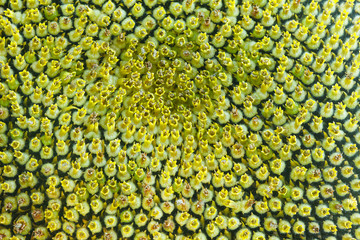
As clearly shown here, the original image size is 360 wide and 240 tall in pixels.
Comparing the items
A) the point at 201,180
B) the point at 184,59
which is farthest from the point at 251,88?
the point at 201,180

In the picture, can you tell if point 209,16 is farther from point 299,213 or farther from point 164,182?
point 299,213

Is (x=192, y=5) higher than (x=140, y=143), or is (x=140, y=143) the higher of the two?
(x=192, y=5)

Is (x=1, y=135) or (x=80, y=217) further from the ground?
(x=1, y=135)

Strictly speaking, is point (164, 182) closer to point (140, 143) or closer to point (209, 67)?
point (140, 143)

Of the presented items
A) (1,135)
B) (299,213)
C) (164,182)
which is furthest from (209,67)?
(1,135)

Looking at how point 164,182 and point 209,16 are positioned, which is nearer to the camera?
point 164,182

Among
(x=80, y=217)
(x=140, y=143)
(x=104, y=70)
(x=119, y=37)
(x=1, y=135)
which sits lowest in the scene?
(x=80, y=217)
